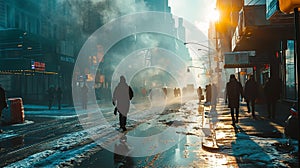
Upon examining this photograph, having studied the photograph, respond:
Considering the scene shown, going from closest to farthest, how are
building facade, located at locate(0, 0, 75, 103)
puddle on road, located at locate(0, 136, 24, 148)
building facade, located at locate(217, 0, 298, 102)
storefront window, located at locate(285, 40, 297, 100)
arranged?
puddle on road, located at locate(0, 136, 24, 148) < building facade, located at locate(217, 0, 298, 102) < storefront window, located at locate(285, 40, 297, 100) < building facade, located at locate(0, 0, 75, 103)

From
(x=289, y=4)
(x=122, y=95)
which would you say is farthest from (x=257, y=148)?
(x=122, y=95)

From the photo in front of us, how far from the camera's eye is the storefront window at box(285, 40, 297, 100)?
15.6 metres

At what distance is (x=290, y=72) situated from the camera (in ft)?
53.4

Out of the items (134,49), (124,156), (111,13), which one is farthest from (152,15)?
(124,156)

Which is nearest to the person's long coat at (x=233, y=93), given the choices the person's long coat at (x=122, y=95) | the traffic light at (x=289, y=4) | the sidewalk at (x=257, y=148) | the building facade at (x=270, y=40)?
the sidewalk at (x=257, y=148)

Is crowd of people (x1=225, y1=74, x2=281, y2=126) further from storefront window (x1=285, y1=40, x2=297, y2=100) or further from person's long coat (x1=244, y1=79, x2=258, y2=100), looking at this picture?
storefront window (x1=285, y1=40, x2=297, y2=100)

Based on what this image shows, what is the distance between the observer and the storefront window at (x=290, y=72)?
15.6 m

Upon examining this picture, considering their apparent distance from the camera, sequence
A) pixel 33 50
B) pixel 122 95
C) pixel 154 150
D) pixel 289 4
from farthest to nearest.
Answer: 1. pixel 33 50
2. pixel 122 95
3. pixel 154 150
4. pixel 289 4

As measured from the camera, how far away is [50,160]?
5.81 m

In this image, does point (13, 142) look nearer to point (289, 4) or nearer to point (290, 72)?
point (289, 4)

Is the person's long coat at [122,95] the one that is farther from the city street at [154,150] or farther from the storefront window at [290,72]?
the storefront window at [290,72]

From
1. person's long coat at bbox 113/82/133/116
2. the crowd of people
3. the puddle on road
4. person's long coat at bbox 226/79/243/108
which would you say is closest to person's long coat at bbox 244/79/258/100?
the crowd of people

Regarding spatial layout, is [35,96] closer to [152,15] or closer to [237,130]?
[237,130]

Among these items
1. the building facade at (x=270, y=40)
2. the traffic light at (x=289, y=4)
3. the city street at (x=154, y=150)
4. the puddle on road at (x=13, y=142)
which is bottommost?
the puddle on road at (x=13, y=142)
